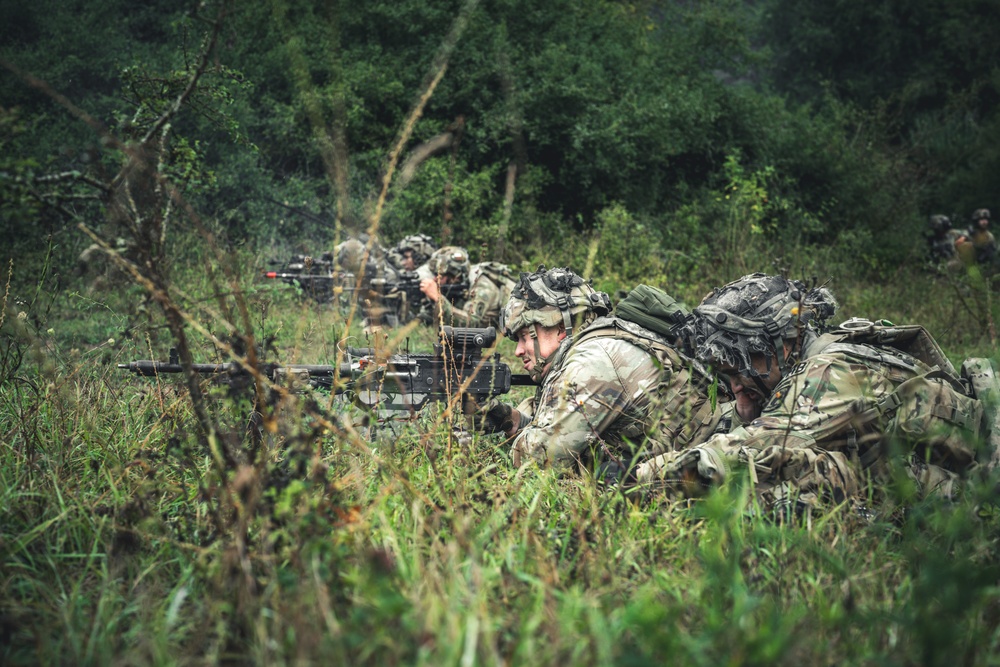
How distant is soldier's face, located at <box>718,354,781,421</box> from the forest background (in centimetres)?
88

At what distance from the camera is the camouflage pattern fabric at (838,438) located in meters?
3.01

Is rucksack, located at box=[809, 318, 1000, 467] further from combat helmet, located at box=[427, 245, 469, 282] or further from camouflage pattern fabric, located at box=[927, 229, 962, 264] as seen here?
camouflage pattern fabric, located at box=[927, 229, 962, 264]

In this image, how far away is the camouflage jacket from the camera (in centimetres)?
363

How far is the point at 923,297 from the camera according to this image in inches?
415

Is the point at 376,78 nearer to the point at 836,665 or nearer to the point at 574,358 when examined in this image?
the point at 574,358

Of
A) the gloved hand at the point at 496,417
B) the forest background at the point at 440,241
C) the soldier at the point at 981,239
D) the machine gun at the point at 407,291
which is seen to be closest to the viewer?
the forest background at the point at 440,241

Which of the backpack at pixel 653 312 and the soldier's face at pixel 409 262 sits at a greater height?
the backpack at pixel 653 312

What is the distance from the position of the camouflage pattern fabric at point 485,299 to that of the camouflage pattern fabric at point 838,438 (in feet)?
A: 16.3

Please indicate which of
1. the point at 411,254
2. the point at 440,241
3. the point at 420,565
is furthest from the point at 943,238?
the point at 420,565

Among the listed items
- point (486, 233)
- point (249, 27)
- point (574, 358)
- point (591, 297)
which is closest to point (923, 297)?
point (486, 233)

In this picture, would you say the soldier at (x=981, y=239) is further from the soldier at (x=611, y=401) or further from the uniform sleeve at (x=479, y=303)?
the soldier at (x=611, y=401)

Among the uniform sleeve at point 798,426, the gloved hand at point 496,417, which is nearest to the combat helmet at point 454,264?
the gloved hand at point 496,417

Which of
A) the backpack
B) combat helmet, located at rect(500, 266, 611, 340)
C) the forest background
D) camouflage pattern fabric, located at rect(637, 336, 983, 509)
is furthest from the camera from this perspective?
combat helmet, located at rect(500, 266, 611, 340)

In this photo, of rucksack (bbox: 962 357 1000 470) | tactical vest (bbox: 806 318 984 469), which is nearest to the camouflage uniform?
tactical vest (bbox: 806 318 984 469)
